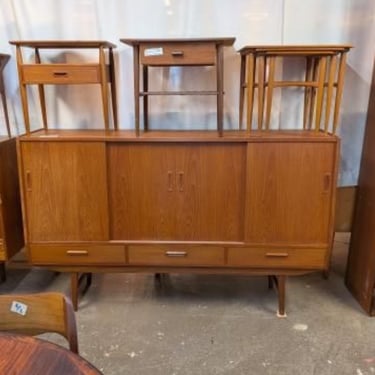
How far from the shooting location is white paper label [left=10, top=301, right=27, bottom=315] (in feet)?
3.59

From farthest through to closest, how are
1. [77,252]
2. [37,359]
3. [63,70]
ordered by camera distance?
[77,252] → [63,70] → [37,359]

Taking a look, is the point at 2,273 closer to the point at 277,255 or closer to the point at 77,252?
the point at 77,252

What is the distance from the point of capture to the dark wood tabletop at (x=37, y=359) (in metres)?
0.86

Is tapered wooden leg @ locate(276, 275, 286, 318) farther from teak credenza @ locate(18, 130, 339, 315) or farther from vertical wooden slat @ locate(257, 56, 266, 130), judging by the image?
vertical wooden slat @ locate(257, 56, 266, 130)

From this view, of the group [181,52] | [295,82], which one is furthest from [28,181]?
[295,82]

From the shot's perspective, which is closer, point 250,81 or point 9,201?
point 250,81

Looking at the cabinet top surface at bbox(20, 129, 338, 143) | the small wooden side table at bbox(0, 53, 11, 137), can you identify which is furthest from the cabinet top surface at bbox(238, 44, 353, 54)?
the small wooden side table at bbox(0, 53, 11, 137)

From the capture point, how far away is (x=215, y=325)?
86.9 inches

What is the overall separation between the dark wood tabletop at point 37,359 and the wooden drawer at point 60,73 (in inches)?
60.0

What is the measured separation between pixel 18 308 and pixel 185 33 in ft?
6.02

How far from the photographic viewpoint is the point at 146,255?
7.34 feet

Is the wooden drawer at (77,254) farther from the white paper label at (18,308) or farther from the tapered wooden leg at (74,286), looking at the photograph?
the white paper label at (18,308)

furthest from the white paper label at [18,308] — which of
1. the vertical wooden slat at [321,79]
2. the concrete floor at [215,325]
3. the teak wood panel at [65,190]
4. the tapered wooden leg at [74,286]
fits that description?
the vertical wooden slat at [321,79]

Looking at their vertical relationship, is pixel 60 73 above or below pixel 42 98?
above
